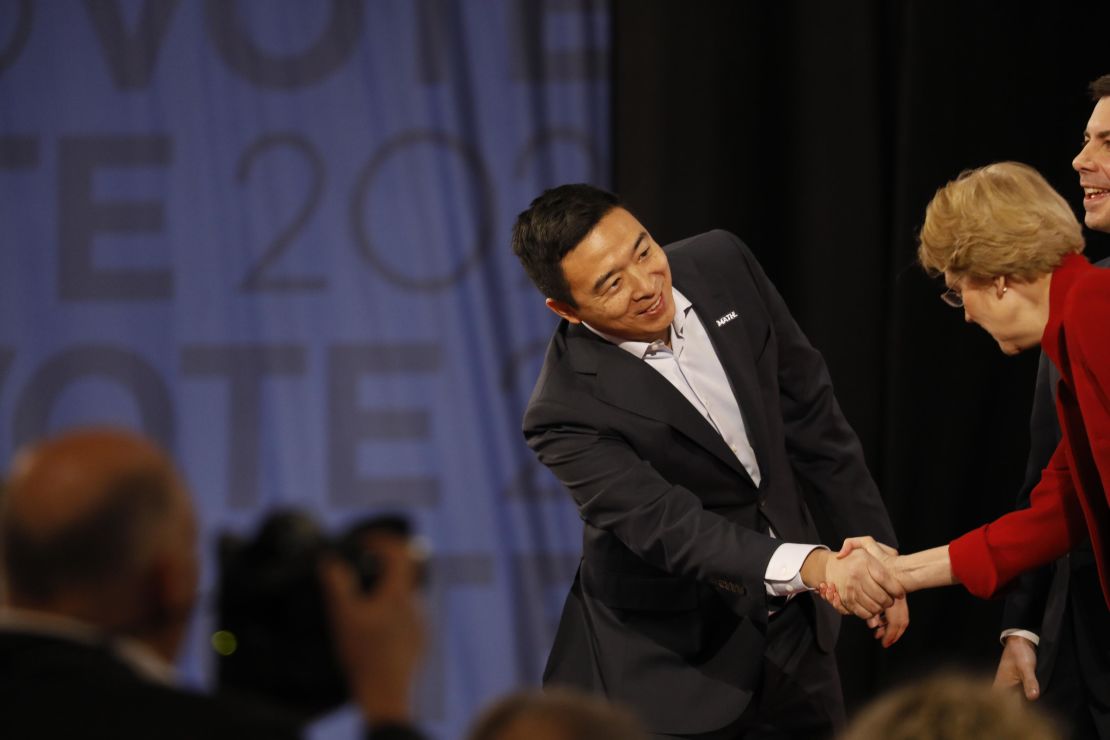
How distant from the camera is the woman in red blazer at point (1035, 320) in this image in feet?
6.86

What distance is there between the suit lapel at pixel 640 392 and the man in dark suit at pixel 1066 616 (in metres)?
0.60

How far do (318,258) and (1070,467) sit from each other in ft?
7.72

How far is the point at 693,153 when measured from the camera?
357 centimetres

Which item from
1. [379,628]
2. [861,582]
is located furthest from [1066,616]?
[379,628]

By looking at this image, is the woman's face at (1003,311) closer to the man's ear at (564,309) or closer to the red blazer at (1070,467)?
the red blazer at (1070,467)

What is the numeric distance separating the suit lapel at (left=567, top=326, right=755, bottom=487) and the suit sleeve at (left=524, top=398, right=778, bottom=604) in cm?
6

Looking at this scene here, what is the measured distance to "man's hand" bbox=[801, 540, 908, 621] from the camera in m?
2.53

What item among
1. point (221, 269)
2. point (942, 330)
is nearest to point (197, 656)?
point (221, 269)

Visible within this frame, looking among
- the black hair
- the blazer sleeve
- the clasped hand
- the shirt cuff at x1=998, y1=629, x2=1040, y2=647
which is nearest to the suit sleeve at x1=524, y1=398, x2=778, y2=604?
the clasped hand

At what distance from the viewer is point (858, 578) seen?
Result: 2553 mm

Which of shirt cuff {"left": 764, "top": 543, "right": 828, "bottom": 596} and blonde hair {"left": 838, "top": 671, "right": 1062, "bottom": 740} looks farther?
shirt cuff {"left": 764, "top": 543, "right": 828, "bottom": 596}

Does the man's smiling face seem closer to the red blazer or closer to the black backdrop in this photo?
the red blazer

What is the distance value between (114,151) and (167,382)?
0.71 m

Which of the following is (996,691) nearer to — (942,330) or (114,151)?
(942,330)
